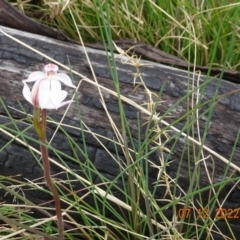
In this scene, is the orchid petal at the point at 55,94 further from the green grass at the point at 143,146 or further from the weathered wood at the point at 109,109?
the weathered wood at the point at 109,109

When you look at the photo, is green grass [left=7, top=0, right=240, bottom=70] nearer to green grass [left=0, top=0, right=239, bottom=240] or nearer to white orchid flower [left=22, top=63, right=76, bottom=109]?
green grass [left=0, top=0, right=239, bottom=240]

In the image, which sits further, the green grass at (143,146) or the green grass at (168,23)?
the green grass at (168,23)

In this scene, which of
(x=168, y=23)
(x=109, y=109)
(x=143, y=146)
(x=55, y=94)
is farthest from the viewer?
(x=168, y=23)

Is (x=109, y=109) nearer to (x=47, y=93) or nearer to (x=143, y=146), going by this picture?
(x=143, y=146)

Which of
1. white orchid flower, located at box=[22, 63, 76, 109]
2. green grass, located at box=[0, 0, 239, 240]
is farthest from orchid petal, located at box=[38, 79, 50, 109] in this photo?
green grass, located at box=[0, 0, 239, 240]

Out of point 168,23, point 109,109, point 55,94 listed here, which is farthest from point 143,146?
point 168,23

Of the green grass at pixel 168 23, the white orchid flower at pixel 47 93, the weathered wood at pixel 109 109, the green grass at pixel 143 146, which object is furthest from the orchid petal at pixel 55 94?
the green grass at pixel 168 23
